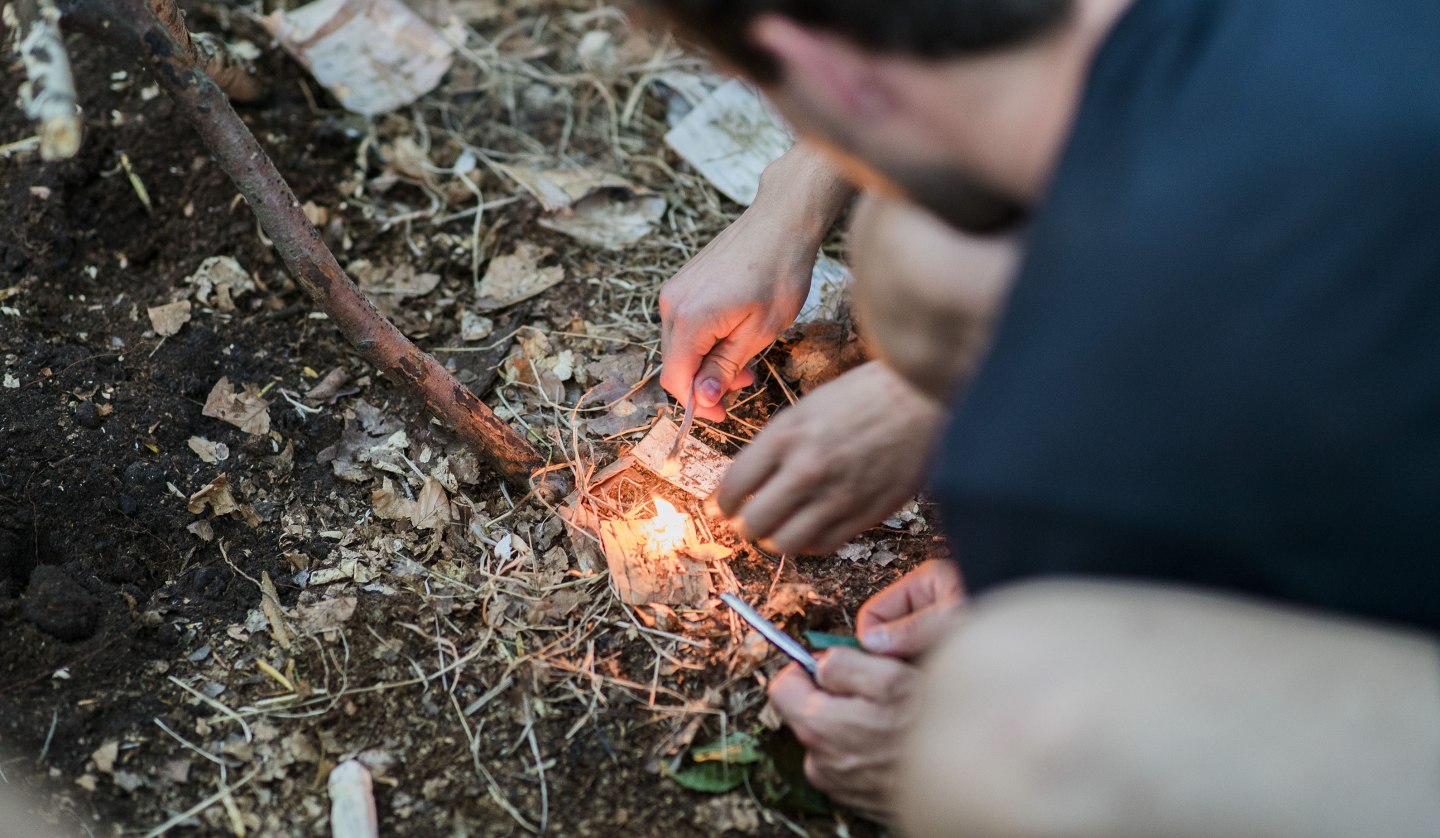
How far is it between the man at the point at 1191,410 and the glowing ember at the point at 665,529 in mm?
919

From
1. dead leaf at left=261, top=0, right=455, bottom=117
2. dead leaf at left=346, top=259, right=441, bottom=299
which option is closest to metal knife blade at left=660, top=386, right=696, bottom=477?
dead leaf at left=346, top=259, right=441, bottom=299

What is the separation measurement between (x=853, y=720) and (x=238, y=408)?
4.38 ft

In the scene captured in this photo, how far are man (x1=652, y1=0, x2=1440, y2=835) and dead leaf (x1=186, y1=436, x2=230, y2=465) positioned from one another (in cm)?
143

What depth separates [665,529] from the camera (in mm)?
2012

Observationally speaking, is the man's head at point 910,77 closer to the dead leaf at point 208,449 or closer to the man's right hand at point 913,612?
the man's right hand at point 913,612

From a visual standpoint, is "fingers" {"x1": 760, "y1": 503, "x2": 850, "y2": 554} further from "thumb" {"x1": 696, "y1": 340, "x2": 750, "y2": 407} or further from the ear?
the ear

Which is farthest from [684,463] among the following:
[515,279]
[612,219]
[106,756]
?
[106,756]

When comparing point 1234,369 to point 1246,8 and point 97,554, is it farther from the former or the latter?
point 97,554

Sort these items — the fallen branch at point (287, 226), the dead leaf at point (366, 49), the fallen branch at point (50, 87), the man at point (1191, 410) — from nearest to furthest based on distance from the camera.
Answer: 1. the man at point (1191, 410)
2. the fallen branch at point (50, 87)
3. the fallen branch at point (287, 226)
4. the dead leaf at point (366, 49)

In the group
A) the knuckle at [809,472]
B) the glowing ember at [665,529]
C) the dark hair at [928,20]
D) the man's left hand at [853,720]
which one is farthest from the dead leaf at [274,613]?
the dark hair at [928,20]

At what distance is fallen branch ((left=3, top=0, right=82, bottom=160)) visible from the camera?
50.0 inches

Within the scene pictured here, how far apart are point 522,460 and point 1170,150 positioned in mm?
1343

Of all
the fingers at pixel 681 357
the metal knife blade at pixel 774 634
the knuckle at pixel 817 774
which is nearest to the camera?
the knuckle at pixel 817 774

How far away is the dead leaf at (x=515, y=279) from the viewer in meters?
2.46
